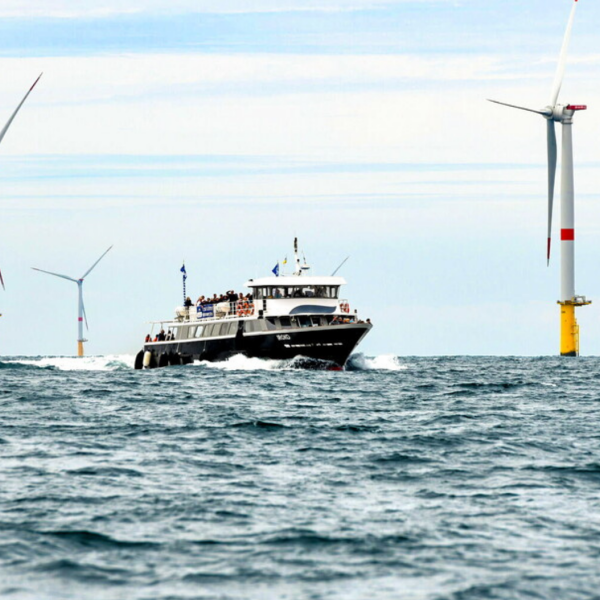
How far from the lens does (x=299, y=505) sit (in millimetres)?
19969

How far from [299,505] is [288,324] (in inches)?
2304

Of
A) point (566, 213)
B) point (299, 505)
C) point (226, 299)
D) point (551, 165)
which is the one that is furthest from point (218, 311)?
point (566, 213)

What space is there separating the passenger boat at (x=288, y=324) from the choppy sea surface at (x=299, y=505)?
3650cm

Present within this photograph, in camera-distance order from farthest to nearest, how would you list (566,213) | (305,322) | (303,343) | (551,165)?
(566,213), (551,165), (305,322), (303,343)

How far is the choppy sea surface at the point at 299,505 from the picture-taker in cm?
1476

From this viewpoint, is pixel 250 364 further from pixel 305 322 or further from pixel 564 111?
pixel 564 111

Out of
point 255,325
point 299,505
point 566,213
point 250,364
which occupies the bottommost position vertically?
point 250,364

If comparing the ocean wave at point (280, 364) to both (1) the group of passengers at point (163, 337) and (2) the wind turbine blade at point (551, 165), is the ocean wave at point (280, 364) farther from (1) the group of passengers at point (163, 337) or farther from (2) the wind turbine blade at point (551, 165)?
(2) the wind turbine blade at point (551, 165)

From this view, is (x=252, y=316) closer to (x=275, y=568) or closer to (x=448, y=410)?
(x=448, y=410)

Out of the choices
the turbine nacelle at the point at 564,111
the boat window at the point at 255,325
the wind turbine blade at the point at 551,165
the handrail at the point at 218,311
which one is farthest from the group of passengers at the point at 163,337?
the turbine nacelle at the point at 564,111

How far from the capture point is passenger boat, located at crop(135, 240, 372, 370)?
76875 millimetres

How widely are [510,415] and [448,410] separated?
314 cm

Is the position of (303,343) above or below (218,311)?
below

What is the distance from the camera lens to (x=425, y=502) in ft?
67.0
